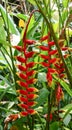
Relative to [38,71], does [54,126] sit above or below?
below

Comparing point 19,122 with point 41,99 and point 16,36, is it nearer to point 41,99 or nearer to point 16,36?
point 41,99

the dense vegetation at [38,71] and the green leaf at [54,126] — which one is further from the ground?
the dense vegetation at [38,71]

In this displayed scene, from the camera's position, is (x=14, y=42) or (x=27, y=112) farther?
(x=14, y=42)

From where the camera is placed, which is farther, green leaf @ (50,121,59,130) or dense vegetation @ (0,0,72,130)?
green leaf @ (50,121,59,130)

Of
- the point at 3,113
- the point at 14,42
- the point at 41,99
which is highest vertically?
the point at 14,42

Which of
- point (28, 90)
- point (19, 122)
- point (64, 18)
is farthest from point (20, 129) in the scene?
point (64, 18)

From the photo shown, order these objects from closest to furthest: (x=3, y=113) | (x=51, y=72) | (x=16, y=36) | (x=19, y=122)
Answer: (x=51, y=72)
(x=19, y=122)
(x=16, y=36)
(x=3, y=113)

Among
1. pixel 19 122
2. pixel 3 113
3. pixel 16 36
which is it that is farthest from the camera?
pixel 3 113

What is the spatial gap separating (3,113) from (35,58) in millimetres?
239

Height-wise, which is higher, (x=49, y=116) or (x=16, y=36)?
(x=16, y=36)

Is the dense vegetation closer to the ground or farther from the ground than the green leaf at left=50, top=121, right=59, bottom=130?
farther from the ground

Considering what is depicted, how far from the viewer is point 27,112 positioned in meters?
0.53

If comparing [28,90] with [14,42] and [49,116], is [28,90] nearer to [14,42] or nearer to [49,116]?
[49,116]

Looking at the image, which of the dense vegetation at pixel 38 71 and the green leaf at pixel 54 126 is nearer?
the dense vegetation at pixel 38 71
